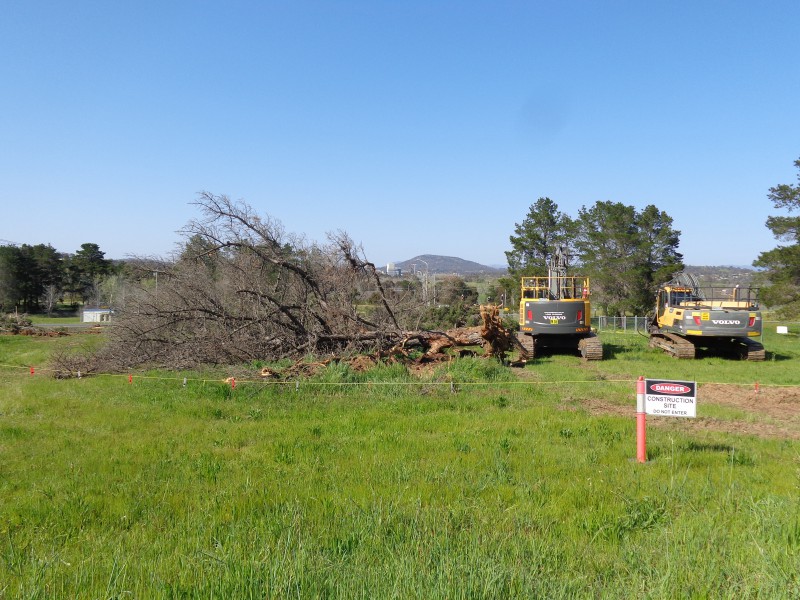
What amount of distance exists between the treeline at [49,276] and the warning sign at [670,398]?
5491cm

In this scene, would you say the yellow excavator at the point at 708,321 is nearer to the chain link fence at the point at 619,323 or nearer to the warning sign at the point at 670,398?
the warning sign at the point at 670,398

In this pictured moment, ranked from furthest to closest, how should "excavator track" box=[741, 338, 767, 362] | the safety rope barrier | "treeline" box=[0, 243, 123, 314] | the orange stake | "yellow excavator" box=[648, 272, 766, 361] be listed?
"treeline" box=[0, 243, 123, 314], "excavator track" box=[741, 338, 767, 362], "yellow excavator" box=[648, 272, 766, 361], the safety rope barrier, the orange stake

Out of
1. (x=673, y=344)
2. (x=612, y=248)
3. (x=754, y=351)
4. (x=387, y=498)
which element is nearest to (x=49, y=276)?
(x=612, y=248)

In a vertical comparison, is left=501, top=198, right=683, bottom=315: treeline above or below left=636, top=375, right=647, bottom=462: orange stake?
above

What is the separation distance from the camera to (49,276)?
64625mm

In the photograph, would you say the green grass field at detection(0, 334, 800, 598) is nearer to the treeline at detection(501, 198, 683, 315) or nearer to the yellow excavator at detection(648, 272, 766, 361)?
the yellow excavator at detection(648, 272, 766, 361)

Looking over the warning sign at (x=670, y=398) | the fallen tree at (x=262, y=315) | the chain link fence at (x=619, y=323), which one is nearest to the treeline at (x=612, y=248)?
the chain link fence at (x=619, y=323)

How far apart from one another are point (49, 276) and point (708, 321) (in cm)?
6589

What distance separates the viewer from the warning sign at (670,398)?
725 cm

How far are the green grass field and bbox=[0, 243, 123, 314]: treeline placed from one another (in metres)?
50.4

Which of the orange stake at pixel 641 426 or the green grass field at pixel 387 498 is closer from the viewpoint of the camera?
the green grass field at pixel 387 498

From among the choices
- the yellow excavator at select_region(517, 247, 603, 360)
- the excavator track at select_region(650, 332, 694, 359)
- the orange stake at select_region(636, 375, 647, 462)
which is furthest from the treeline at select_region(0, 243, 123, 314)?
the orange stake at select_region(636, 375, 647, 462)

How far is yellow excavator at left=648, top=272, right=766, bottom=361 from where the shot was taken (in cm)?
1972

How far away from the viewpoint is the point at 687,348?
2044 cm
